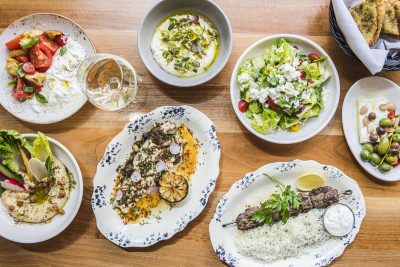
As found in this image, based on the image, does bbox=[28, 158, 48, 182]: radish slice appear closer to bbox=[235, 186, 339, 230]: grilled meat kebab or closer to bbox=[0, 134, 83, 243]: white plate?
bbox=[0, 134, 83, 243]: white plate

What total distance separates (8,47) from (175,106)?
950 millimetres

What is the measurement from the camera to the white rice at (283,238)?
2436mm

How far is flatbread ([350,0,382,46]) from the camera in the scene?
2.27 metres

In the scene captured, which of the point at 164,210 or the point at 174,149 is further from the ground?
the point at 174,149

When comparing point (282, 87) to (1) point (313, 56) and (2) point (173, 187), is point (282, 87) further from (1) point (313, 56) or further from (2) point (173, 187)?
(2) point (173, 187)

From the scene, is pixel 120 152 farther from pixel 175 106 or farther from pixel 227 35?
pixel 227 35

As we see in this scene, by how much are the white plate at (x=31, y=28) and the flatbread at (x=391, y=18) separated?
5.01 feet

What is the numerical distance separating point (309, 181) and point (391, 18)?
938 millimetres

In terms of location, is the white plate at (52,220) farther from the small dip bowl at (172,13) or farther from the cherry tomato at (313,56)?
the cherry tomato at (313,56)

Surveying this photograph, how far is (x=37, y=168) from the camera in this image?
7.75 feet

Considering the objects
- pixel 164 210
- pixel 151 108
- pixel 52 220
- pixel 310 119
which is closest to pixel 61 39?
pixel 151 108

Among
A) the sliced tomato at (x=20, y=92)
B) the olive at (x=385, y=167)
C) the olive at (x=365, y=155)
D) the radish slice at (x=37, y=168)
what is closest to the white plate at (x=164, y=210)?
the radish slice at (x=37, y=168)

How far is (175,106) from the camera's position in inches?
94.1

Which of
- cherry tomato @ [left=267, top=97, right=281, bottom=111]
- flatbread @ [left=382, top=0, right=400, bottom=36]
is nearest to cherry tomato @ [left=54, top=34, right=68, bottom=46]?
cherry tomato @ [left=267, top=97, right=281, bottom=111]
